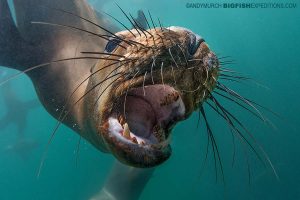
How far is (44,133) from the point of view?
165 ft

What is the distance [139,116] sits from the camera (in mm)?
2406

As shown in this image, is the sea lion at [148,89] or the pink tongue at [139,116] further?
the pink tongue at [139,116]

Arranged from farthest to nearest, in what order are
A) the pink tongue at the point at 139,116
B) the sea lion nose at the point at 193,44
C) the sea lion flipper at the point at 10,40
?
the sea lion flipper at the point at 10,40, the pink tongue at the point at 139,116, the sea lion nose at the point at 193,44

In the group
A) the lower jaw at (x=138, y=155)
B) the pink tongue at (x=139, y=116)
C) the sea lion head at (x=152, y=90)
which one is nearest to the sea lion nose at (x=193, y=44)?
the sea lion head at (x=152, y=90)

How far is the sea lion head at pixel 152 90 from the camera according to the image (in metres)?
2.05

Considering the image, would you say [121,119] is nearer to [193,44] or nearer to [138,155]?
[138,155]

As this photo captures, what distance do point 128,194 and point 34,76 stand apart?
424 cm

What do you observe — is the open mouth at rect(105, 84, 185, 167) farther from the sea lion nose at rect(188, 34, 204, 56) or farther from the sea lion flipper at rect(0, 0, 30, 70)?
the sea lion flipper at rect(0, 0, 30, 70)

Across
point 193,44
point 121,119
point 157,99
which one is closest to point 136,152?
point 121,119

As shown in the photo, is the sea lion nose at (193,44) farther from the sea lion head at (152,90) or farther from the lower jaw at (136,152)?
the lower jaw at (136,152)

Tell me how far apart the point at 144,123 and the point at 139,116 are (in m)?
0.06

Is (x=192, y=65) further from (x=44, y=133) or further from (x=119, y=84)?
(x=44, y=133)

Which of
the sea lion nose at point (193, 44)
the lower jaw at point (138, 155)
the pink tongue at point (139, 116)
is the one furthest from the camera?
the pink tongue at point (139, 116)

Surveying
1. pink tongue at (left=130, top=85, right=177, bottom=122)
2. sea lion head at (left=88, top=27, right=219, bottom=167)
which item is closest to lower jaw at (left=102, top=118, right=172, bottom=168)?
sea lion head at (left=88, top=27, right=219, bottom=167)
